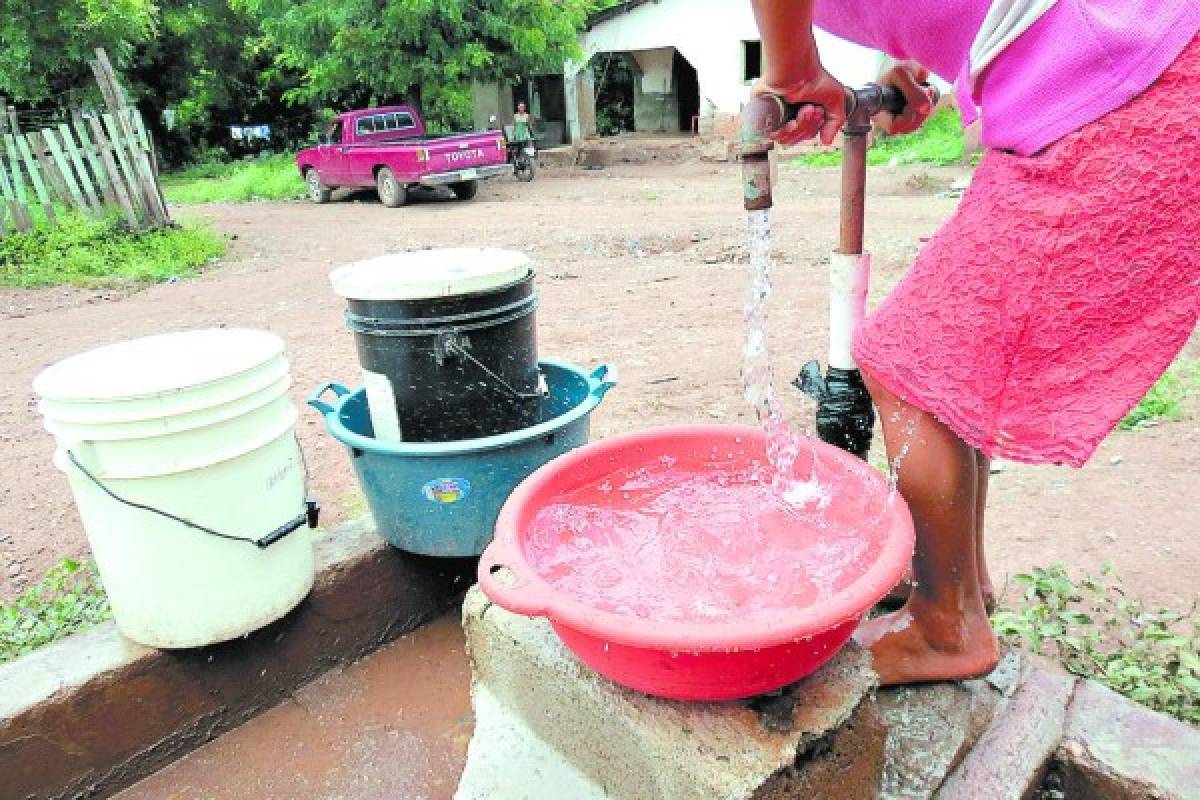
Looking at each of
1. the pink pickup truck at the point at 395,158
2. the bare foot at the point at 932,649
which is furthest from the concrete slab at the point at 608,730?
the pink pickup truck at the point at 395,158

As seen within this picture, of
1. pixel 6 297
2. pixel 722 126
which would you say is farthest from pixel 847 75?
pixel 6 297

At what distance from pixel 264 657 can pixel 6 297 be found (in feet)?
21.5

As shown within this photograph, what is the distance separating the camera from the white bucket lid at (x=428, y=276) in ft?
6.84

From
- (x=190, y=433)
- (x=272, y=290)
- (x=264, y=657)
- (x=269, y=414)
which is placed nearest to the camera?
(x=190, y=433)

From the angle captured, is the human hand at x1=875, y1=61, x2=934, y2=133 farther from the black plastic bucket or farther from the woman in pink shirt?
the black plastic bucket

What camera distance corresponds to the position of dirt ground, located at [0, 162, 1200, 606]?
269 centimetres

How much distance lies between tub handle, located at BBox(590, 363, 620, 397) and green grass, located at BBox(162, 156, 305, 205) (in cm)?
1423

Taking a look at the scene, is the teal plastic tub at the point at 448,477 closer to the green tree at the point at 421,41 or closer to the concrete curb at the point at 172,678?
the concrete curb at the point at 172,678

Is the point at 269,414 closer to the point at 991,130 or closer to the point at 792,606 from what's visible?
the point at 792,606

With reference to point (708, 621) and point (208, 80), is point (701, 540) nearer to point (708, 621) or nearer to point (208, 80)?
point (708, 621)

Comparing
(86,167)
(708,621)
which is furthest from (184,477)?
(86,167)

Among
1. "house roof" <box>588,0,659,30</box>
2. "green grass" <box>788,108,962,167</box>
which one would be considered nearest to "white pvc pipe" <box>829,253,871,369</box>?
"green grass" <box>788,108,962,167</box>

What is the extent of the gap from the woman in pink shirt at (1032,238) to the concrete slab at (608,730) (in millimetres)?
393

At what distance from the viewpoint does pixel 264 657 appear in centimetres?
219
